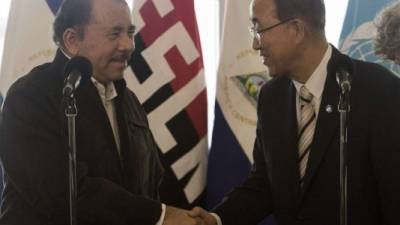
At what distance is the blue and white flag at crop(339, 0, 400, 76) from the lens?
384 centimetres

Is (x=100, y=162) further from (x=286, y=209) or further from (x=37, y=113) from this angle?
(x=286, y=209)

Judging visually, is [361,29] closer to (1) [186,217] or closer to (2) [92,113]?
(1) [186,217]

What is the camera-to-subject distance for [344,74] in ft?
7.21

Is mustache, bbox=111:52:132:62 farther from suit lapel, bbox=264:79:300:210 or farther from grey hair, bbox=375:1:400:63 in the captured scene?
grey hair, bbox=375:1:400:63

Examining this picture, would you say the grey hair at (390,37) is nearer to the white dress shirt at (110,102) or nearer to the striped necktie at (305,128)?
the striped necktie at (305,128)

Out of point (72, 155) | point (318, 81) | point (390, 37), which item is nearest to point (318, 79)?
point (318, 81)

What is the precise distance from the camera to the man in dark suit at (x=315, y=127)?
2572 mm

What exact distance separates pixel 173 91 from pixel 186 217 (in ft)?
4.10

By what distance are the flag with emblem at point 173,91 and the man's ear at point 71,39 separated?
1248 millimetres

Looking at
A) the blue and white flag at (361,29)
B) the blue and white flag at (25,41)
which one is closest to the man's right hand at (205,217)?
the blue and white flag at (361,29)

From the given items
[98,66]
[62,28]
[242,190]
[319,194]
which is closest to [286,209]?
[319,194]

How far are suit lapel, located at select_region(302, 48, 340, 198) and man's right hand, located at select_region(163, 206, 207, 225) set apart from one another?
572mm

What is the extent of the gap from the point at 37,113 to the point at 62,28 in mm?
449

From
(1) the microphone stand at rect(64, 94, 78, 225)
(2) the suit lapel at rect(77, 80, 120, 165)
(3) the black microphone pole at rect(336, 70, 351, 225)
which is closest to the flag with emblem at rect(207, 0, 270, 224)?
(2) the suit lapel at rect(77, 80, 120, 165)
